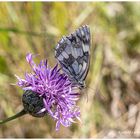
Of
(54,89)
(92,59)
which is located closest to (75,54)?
(54,89)

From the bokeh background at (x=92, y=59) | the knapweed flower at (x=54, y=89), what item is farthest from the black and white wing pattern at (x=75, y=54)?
the bokeh background at (x=92, y=59)

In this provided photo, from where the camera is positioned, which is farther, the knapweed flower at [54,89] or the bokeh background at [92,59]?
the bokeh background at [92,59]

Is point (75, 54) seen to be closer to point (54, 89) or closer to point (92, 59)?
point (54, 89)

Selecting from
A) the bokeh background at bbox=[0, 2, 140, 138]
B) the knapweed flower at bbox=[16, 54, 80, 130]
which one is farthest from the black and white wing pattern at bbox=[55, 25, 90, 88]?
the bokeh background at bbox=[0, 2, 140, 138]

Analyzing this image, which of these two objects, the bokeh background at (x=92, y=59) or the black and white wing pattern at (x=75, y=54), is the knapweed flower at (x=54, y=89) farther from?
the bokeh background at (x=92, y=59)

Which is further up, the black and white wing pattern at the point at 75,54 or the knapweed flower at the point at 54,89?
the black and white wing pattern at the point at 75,54

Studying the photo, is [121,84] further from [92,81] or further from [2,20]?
[2,20]
